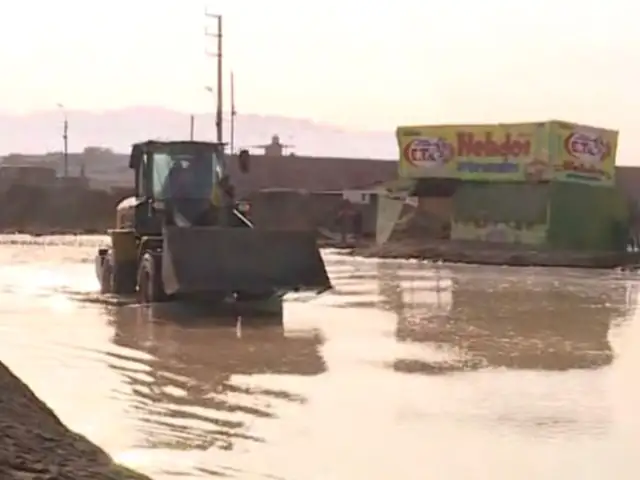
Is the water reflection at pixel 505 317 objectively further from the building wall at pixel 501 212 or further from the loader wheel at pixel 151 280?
the building wall at pixel 501 212

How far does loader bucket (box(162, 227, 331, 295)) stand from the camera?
17547mm

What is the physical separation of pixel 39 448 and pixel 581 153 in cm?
3724

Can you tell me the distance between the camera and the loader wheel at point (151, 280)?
1912 centimetres

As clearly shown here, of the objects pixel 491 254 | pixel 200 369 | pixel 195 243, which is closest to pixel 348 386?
pixel 200 369

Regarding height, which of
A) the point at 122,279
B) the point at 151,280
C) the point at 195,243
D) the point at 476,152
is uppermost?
the point at 476,152

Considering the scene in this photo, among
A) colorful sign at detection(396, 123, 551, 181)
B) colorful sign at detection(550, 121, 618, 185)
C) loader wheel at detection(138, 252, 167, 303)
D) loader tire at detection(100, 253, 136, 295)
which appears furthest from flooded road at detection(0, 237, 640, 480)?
colorful sign at detection(396, 123, 551, 181)

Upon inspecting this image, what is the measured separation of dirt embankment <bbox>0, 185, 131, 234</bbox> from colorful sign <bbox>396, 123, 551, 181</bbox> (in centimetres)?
2879

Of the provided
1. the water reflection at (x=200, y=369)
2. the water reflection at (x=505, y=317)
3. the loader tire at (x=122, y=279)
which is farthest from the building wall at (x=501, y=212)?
the water reflection at (x=200, y=369)

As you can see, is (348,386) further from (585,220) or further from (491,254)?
(585,220)

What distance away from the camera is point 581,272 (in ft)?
112

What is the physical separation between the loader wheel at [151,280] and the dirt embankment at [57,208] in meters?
51.6

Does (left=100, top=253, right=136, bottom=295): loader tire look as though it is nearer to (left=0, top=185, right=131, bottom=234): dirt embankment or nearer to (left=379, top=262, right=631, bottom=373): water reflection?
(left=379, top=262, right=631, bottom=373): water reflection

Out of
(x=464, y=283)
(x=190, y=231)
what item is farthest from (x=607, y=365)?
(x=464, y=283)

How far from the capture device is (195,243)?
694 inches
